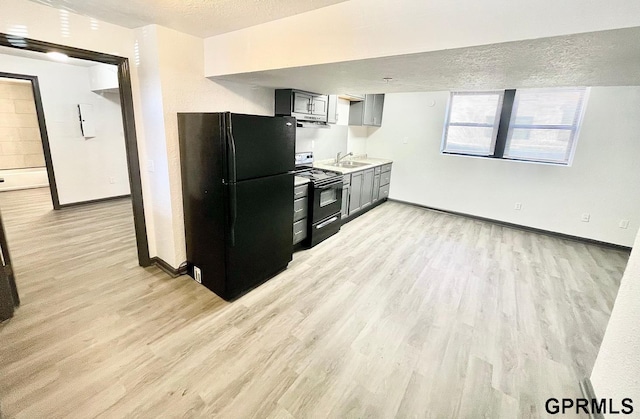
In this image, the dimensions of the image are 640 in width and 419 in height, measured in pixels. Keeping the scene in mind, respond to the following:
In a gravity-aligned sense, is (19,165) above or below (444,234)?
above

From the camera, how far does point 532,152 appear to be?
4.48 m

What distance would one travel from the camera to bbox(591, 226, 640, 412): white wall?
1.35 m

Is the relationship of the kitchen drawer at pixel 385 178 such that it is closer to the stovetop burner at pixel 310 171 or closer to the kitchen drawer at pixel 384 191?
the kitchen drawer at pixel 384 191

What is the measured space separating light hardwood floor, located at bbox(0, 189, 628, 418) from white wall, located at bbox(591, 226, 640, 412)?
0.30 m

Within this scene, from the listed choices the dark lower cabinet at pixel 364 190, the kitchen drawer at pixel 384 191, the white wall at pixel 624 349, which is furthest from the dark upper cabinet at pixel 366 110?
the white wall at pixel 624 349

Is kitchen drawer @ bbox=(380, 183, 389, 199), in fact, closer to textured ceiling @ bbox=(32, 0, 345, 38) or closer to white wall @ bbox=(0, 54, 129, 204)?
textured ceiling @ bbox=(32, 0, 345, 38)

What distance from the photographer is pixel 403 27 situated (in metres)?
1.67

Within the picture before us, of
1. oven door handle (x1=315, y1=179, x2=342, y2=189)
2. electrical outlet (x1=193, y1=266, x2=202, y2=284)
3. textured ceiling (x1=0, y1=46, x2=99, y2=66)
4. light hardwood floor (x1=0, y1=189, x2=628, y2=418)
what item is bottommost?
light hardwood floor (x1=0, y1=189, x2=628, y2=418)

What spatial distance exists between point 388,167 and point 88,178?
5.66m

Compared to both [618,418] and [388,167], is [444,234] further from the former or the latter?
[618,418]

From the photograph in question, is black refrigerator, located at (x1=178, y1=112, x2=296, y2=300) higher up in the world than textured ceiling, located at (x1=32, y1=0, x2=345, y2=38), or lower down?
lower down

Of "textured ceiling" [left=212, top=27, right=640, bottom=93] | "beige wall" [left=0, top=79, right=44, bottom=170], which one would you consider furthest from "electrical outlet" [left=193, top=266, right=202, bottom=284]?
"beige wall" [left=0, top=79, right=44, bottom=170]

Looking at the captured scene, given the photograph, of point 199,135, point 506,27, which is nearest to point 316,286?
point 199,135

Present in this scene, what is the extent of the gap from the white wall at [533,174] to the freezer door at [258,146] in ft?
11.1
